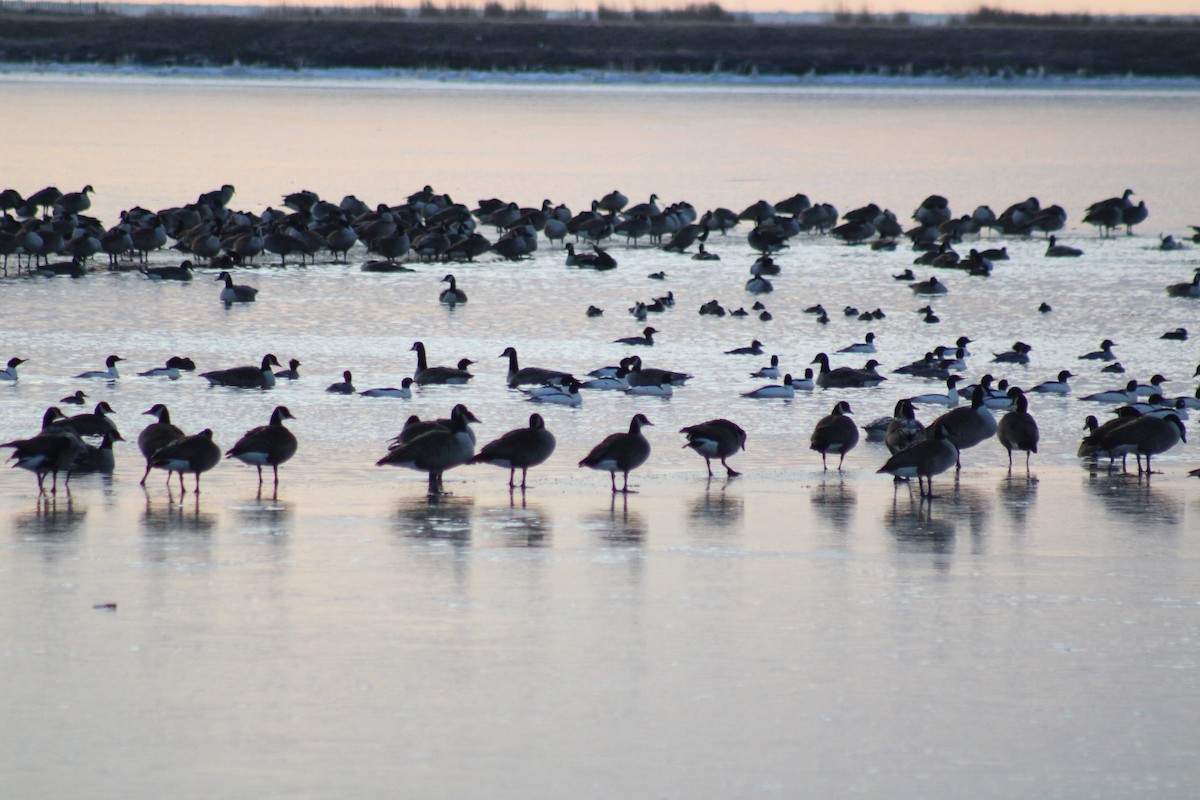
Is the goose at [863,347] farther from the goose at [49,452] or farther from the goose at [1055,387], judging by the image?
the goose at [49,452]

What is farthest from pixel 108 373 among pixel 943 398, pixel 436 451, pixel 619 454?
pixel 943 398

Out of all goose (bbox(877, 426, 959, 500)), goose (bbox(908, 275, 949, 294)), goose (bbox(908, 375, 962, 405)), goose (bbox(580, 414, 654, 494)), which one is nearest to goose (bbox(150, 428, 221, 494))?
goose (bbox(580, 414, 654, 494))

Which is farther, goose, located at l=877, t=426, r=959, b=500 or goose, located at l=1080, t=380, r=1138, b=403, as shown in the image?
goose, located at l=1080, t=380, r=1138, b=403

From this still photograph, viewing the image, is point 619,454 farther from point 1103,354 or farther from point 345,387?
point 1103,354

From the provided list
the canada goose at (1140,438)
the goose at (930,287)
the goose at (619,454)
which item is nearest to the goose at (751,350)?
the goose at (930,287)

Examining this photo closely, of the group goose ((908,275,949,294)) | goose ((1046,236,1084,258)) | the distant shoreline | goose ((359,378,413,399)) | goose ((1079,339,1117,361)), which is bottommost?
goose ((359,378,413,399))

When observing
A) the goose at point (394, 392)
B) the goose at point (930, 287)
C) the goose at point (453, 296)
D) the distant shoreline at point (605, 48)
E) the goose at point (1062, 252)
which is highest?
the distant shoreline at point (605, 48)

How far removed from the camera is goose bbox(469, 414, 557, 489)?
12102 mm

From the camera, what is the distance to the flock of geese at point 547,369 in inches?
477

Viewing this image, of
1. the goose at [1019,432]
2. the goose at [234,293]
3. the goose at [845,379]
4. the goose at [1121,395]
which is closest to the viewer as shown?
the goose at [1019,432]

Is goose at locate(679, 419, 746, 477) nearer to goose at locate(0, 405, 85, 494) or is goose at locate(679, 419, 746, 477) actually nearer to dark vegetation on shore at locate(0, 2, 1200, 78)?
goose at locate(0, 405, 85, 494)

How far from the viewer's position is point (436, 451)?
12062mm

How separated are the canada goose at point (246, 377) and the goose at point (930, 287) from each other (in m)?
11.3

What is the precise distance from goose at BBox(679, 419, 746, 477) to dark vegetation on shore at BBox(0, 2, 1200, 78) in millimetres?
68034
